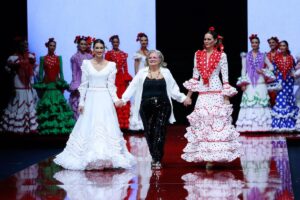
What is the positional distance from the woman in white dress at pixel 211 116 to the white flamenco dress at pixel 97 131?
842 millimetres

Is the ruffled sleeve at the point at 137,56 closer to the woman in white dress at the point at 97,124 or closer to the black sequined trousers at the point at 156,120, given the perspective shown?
the woman in white dress at the point at 97,124

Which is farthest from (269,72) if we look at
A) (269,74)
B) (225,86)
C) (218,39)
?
(225,86)

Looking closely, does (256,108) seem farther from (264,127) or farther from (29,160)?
(29,160)

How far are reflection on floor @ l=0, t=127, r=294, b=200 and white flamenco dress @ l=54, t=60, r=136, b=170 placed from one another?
143 millimetres

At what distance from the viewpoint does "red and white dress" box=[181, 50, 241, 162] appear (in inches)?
317

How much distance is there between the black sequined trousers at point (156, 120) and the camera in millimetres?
8227

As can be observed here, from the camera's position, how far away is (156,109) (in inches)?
324

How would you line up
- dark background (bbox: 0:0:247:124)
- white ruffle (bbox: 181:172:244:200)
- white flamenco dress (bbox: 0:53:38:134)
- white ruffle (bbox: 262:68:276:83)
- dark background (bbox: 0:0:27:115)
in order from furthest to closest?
dark background (bbox: 0:0:247:124) → dark background (bbox: 0:0:27:115) → white flamenco dress (bbox: 0:53:38:134) → white ruffle (bbox: 262:68:276:83) → white ruffle (bbox: 181:172:244:200)

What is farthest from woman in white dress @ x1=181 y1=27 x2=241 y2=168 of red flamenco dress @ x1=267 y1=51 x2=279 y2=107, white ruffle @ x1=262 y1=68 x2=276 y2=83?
red flamenco dress @ x1=267 y1=51 x2=279 y2=107

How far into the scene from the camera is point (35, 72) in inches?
498

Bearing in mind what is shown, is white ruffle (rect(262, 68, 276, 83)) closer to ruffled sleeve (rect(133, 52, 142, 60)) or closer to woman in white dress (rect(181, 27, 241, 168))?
ruffled sleeve (rect(133, 52, 142, 60))

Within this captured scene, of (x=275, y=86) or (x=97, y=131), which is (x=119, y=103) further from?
(x=275, y=86)

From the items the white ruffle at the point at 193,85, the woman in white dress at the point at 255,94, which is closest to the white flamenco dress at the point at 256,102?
the woman in white dress at the point at 255,94

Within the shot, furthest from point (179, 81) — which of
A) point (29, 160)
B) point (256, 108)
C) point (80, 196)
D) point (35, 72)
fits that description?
point (80, 196)
